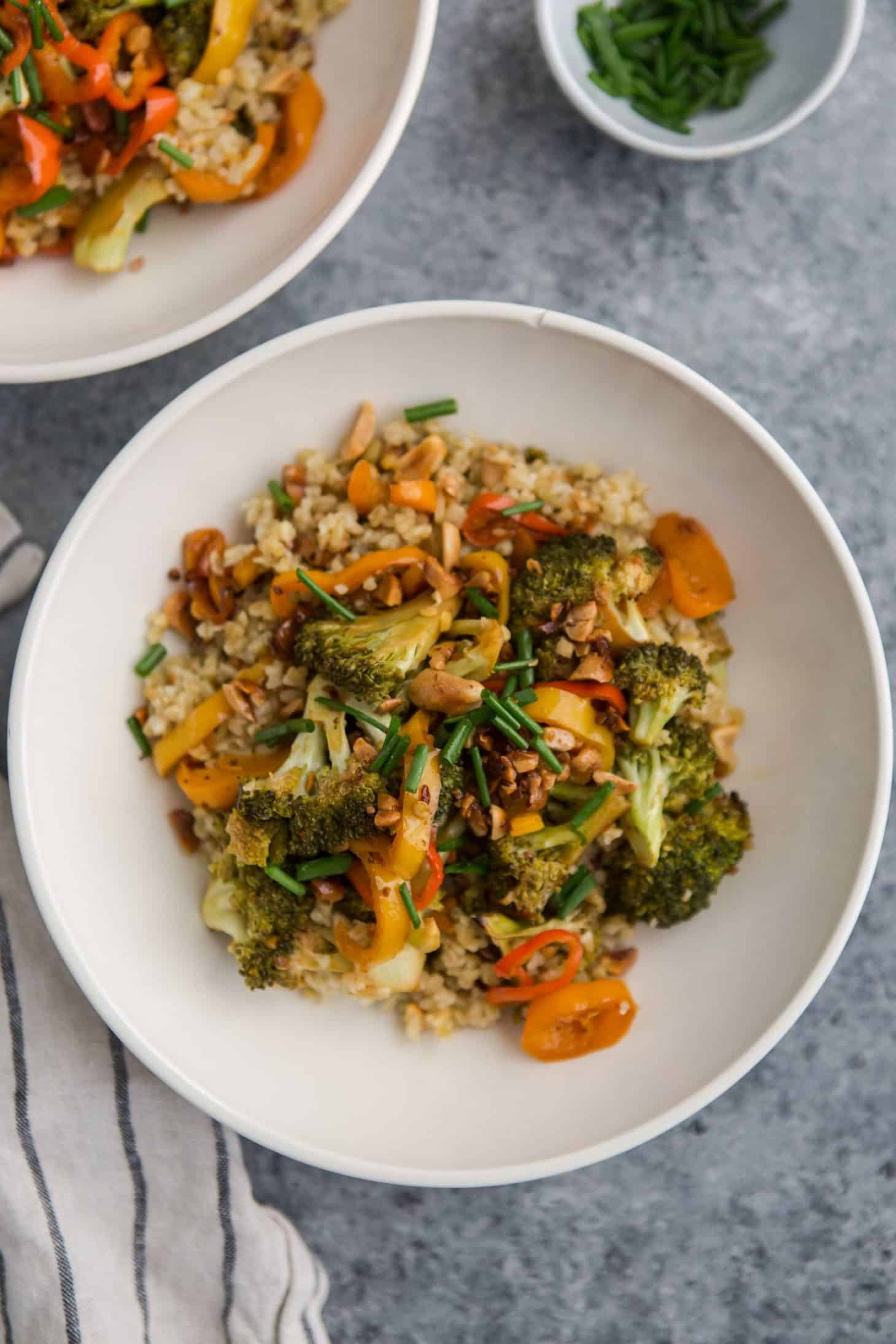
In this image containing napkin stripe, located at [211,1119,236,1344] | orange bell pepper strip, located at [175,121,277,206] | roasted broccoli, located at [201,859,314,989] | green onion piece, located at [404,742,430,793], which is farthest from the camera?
napkin stripe, located at [211,1119,236,1344]

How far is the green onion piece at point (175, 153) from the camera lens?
2.37 meters

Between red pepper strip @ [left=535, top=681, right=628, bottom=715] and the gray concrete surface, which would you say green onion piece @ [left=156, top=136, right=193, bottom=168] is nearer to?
the gray concrete surface

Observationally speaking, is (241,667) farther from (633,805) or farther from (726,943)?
(726,943)

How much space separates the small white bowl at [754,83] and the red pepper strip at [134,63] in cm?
92

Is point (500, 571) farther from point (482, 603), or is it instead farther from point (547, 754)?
point (547, 754)

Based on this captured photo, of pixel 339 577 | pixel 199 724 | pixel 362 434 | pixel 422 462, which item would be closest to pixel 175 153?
pixel 362 434

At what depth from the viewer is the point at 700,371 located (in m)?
2.83

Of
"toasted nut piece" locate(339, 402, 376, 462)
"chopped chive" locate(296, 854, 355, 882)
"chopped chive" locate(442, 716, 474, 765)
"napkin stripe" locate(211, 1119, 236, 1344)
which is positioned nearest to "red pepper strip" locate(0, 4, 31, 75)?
"toasted nut piece" locate(339, 402, 376, 462)

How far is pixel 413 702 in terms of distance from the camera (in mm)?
2309

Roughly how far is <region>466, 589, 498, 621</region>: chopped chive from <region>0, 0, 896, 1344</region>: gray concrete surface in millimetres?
900

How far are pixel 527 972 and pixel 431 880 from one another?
0.42m

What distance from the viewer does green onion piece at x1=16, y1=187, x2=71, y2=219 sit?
2.46 m

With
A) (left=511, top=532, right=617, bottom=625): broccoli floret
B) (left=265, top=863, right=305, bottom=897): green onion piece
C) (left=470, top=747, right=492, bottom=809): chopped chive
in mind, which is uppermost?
(left=511, top=532, right=617, bottom=625): broccoli floret

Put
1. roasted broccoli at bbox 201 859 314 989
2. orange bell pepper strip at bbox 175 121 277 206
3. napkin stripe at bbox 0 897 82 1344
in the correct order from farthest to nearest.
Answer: napkin stripe at bbox 0 897 82 1344
orange bell pepper strip at bbox 175 121 277 206
roasted broccoli at bbox 201 859 314 989
